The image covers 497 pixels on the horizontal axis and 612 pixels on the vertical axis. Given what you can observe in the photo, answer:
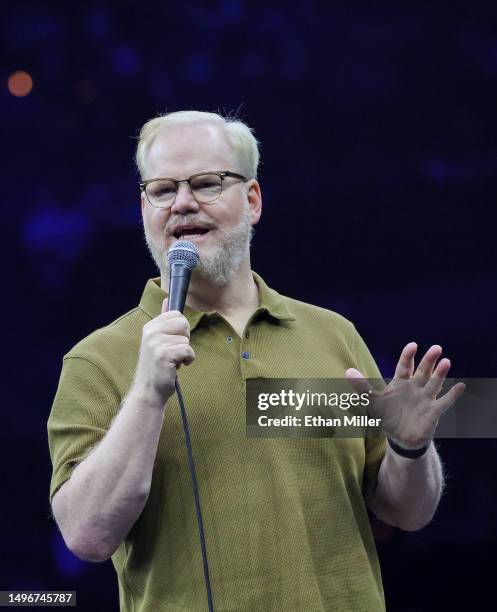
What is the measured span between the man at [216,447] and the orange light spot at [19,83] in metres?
1.10

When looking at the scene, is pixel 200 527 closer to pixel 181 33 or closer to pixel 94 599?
pixel 94 599

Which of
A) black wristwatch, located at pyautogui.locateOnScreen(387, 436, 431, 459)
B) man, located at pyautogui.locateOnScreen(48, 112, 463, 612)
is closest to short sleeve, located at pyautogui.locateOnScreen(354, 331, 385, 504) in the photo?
man, located at pyautogui.locateOnScreen(48, 112, 463, 612)

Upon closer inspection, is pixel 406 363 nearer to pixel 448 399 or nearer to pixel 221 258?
pixel 448 399

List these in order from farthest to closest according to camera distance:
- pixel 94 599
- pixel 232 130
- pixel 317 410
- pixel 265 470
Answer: pixel 94 599
pixel 232 130
pixel 317 410
pixel 265 470

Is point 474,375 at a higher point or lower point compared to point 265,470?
higher

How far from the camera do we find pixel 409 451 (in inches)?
71.1

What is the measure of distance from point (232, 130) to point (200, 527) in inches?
35.1

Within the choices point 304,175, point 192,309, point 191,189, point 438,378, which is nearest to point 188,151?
point 191,189

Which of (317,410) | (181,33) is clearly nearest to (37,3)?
(181,33)

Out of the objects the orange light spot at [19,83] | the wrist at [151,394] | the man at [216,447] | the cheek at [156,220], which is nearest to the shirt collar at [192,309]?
the man at [216,447]

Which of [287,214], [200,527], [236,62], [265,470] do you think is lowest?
[200,527]

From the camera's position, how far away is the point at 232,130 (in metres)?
2.07

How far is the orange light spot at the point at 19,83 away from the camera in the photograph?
294 centimetres

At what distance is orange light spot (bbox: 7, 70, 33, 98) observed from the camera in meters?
2.94
